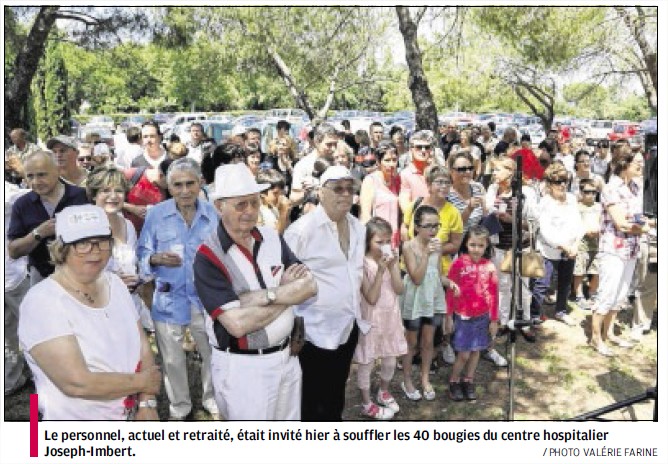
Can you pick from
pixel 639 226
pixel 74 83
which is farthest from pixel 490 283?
pixel 74 83

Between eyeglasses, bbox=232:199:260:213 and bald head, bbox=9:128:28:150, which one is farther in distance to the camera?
bald head, bbox=9:128:28:150

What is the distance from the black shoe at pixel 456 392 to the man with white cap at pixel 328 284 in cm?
141

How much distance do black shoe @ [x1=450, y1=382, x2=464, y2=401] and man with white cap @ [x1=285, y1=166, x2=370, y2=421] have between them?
141 cm

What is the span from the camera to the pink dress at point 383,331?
173 inches

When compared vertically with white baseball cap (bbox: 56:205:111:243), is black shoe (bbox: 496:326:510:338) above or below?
below

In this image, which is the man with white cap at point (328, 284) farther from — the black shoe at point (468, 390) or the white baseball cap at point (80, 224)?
the black shoe at point (468, 390)

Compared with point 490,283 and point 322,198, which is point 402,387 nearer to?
point 490,283

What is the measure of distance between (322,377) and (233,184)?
1451 millimetres

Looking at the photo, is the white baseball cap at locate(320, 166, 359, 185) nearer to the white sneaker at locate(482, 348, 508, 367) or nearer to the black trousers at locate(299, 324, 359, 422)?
the black trousers at locate(299, 324, 359, 422)

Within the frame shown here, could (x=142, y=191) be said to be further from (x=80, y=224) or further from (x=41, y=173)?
(x=80, y=224)

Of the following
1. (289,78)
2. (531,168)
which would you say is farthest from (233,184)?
(289,78)

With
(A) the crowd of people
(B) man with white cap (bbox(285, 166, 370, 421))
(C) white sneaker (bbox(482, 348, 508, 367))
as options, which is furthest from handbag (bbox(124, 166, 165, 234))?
(C) white sneaker (bbox(482, 348, 508, 367))

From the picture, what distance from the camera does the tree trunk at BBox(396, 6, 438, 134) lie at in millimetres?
9414

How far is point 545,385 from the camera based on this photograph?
204 inches
